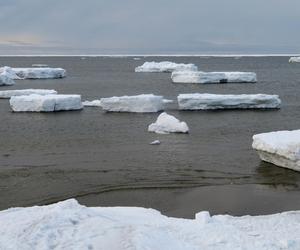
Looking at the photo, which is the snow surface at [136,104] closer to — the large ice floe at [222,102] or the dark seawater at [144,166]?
the dark seawater at [144,166]

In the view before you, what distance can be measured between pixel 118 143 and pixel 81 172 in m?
→ 5.25

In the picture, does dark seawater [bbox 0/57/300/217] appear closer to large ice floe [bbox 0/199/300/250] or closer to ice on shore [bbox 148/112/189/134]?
ice on shore [bbox 148/112/189/134]

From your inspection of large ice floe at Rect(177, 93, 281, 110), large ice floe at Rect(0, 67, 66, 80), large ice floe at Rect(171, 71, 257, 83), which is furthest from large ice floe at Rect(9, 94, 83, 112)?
large ice floe at Rect(0, 67, 66, 80)

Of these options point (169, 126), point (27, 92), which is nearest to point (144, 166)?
point (169, 126)

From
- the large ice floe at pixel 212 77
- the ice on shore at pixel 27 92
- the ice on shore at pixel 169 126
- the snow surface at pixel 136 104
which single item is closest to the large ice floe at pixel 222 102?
the snow surface at pixel 136 104

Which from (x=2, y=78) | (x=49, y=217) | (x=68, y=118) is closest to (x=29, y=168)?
(x=49, y=217)

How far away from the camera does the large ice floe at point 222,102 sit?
1259 inches

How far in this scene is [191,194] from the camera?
601 inches

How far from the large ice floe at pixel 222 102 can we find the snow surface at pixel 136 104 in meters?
1.67

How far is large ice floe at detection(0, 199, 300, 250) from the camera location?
26.6ft

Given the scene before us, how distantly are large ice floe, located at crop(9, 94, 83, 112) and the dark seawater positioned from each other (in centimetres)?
207

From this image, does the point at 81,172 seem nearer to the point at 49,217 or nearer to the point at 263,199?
the point at 263,199

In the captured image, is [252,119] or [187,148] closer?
[187,148]

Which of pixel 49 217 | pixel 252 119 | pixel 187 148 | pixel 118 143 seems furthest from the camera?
pixel 252 119
